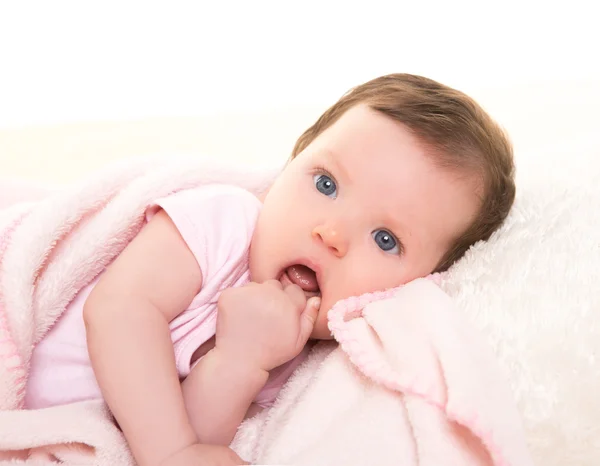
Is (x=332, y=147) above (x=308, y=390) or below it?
above

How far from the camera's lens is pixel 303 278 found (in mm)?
1120

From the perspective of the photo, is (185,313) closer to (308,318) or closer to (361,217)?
(308,318)

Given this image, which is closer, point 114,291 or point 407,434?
point 407,434

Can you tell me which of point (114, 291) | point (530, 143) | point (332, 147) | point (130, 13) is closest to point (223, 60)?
point (130, 13)

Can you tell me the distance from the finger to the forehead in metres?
0.18

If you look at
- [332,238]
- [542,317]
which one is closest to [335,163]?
[332,238]

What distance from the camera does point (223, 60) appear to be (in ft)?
7.10

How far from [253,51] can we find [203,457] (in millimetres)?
1571

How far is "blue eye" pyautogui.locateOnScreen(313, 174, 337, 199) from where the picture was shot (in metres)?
1.09

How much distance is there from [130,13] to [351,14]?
2.31 feet

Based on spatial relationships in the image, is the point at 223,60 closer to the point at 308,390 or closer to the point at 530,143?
the point at 530,143

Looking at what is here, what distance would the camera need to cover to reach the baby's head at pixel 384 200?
1.06 m

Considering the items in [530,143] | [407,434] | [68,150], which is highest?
[530,143]

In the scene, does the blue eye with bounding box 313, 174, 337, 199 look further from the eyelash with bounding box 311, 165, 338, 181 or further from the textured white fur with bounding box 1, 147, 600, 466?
the textured white fur with bounding box 1, 147, 600, 466
